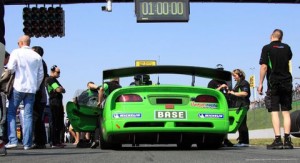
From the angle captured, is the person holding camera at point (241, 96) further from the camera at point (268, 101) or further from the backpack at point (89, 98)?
the backpack at point (89, 98)

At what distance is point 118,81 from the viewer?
9938mm

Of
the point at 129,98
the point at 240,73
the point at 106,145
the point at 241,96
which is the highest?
the point at 240,73

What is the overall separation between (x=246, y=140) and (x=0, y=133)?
524 centimetres

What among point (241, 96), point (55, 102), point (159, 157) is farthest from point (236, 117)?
point (55, 102)

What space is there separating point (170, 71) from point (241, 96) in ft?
8.76

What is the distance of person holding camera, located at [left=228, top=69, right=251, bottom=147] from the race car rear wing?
6.18ft

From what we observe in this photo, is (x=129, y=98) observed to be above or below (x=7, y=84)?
below

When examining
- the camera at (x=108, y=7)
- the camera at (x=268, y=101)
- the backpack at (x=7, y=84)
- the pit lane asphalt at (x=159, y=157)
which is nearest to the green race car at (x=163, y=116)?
the pit lane asphalt at (x=159, y=157)

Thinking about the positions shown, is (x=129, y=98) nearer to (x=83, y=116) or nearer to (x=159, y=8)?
(x=83, y=116)

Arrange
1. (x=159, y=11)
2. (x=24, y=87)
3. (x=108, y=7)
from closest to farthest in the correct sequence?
(x=24, y=87)
(x=159, y=11)
(x=108, y=7)

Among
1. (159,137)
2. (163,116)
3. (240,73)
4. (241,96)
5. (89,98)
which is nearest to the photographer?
(163,116)

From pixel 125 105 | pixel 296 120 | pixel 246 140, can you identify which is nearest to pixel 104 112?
pixel 125 105

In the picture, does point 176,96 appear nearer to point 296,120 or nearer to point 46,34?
point 296,120

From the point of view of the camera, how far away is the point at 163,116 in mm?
7332
